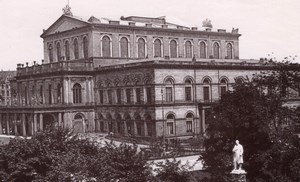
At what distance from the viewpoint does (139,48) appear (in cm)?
7075

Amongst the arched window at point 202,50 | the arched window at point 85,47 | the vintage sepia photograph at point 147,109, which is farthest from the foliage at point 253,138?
the arched window at point 202,50

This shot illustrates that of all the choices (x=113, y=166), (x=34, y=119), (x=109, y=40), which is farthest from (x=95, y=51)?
(x=113, y=166)

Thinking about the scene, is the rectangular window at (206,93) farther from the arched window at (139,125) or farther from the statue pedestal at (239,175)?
the statue pedestal at (239,175)

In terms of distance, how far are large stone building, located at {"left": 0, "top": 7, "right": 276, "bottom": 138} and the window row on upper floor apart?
0.14m

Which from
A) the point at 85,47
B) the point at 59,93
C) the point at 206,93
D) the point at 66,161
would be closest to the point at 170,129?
the point at 206,93

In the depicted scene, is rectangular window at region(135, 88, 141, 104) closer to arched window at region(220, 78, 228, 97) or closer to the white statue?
arched window at region(220, 78, 228, 97)

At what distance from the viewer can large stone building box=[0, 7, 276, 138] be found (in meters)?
58.2

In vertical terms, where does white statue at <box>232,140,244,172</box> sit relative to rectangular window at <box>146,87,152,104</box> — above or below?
below

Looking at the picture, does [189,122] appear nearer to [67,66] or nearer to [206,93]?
[206,93]

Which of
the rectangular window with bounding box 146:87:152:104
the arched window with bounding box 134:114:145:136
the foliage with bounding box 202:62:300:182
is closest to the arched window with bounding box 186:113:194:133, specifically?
the rectangular window with bounding box 146:87:152:104

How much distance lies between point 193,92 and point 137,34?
586 inches

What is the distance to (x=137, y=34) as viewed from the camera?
230 ft

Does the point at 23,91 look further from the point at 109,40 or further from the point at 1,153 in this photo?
the point at 1,153

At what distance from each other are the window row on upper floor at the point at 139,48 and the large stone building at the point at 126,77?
0.14m
